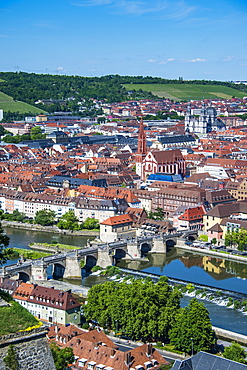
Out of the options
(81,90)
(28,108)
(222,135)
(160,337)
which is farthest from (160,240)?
(81,90)

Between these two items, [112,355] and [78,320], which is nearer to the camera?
[112,355]

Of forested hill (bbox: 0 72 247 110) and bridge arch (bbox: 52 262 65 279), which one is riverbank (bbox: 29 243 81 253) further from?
forested hill (bbox: 0 72 247 110)

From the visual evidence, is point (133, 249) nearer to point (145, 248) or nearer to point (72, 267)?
point (145, 248)

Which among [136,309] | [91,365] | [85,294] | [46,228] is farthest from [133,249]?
[91,365]

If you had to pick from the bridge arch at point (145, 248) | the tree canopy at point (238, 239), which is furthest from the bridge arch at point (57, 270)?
the tree canopy at point (238, 239)

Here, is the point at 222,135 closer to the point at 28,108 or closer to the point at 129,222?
the point at 28,108

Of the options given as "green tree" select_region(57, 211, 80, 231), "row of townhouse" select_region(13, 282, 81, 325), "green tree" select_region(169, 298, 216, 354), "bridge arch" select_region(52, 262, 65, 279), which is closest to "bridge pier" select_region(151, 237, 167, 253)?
"green tree" select_region(57, 211, 80, 231)

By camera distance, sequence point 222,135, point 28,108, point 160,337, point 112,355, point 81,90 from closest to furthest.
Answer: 1. point 112,355
2. point 160,337
3. point 222,135
4. point 28,108
5. point 81,90
